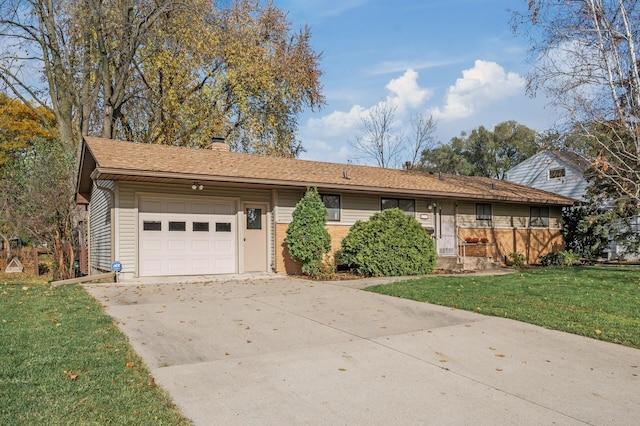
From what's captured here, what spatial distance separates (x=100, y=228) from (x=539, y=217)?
674 inches

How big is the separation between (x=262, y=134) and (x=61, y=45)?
9.60 meters

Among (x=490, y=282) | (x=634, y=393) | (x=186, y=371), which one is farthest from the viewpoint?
(x=490, y=282)

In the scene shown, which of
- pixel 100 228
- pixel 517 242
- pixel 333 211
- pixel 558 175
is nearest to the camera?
pixel 100 228

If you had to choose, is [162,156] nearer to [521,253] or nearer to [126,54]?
[126,54]

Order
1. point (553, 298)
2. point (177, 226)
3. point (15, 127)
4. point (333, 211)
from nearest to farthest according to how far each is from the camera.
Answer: point (553, 298)
point (177, 226)
point (333, 211)
point (15, 127)

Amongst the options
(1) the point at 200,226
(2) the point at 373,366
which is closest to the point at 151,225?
(1) the point at 200,226

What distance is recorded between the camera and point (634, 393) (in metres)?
4.10

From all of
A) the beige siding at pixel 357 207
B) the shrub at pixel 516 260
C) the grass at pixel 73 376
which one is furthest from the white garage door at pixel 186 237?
the shrub at pixel 516 260

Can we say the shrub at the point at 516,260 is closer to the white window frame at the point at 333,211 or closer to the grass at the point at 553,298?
the grass at the point at 553,298

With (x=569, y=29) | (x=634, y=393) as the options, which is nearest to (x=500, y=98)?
(x=569, y=29)

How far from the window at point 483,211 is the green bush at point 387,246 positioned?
17.6 ft

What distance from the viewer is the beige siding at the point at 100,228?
41.7 feet

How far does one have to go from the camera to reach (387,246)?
13055 millimetres

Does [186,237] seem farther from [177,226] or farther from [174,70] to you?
[174,70]
